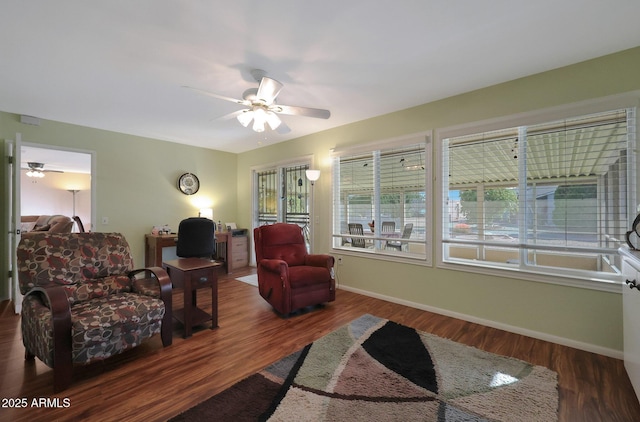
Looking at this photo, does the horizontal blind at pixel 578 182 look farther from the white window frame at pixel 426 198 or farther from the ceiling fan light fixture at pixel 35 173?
the ceiling fan light fixture at pixel 35 173

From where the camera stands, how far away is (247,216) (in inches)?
239

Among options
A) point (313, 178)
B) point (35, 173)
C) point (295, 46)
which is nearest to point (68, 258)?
point (295, 46)

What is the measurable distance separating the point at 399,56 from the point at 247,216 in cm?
461

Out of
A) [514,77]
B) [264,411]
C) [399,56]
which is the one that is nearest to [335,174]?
[399,56]

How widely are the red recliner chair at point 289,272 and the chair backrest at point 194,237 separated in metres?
1.16

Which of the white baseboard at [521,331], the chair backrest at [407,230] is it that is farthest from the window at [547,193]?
the white baseboard at [521,331]

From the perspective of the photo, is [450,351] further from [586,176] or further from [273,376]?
[586,176]

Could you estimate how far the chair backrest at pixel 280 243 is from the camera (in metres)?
3.65

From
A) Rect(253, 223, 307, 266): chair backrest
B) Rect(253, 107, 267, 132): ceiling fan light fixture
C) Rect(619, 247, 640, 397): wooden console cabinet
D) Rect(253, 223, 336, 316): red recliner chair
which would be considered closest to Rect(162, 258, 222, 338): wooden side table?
Rect(253, 223, 336, 316): red recliner chair

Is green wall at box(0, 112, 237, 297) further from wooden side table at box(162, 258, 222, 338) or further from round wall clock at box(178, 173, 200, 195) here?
wooden side table at box(162, 258, 222, 338)

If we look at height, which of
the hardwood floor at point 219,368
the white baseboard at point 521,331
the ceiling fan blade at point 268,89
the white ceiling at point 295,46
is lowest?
the hardwood floor at point 219,368

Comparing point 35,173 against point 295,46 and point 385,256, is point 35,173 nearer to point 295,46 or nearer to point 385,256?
point 295,46

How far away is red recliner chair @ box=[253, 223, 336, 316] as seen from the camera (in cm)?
318

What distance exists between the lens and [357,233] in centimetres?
427
